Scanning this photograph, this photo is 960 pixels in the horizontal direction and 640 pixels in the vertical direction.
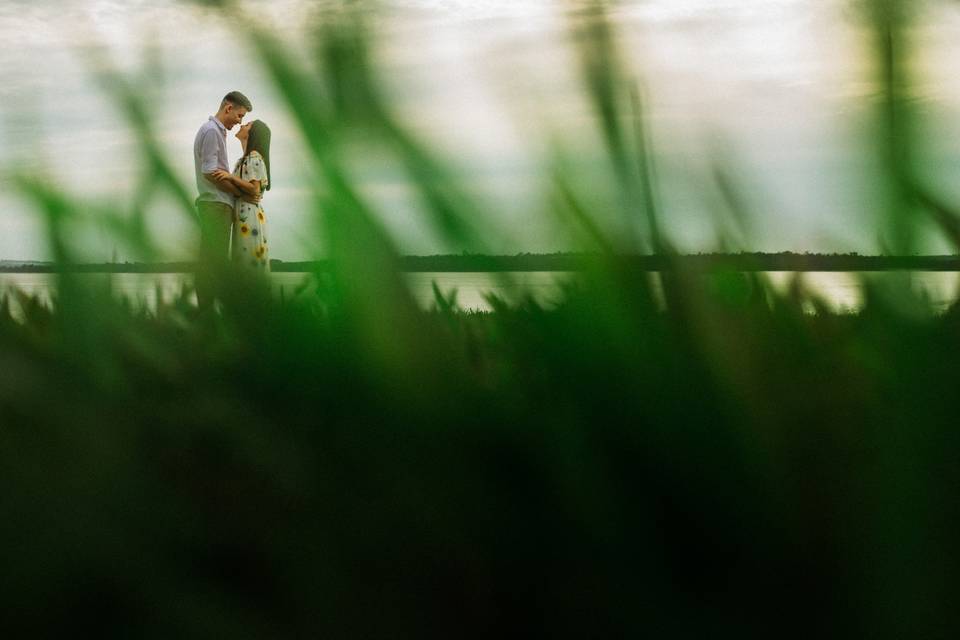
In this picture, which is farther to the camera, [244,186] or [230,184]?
[244,186]

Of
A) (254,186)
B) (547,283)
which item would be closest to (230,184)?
(254,186)

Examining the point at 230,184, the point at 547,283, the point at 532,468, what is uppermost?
the point at 230,184

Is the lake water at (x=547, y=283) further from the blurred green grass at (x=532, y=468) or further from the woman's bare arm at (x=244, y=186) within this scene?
the woman's bare arm at (x=244, y=186)

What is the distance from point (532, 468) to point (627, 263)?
3.8 inches

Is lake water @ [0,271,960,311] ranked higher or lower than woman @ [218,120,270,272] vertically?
lower

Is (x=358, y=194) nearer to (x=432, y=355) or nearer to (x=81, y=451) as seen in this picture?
(x=432, y=355)

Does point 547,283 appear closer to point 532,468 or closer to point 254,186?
point 532,468

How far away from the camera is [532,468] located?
40 cm

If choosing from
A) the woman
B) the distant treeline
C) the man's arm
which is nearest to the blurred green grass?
the distant treeline

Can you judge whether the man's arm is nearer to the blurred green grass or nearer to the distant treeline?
the distant treeline

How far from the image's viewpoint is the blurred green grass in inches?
14.8

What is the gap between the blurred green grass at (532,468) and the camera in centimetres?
38

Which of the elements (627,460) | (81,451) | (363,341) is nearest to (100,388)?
(81,451)

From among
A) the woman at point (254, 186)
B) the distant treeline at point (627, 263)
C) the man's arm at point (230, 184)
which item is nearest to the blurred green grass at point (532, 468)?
the distant treeline at point (627, 263)
